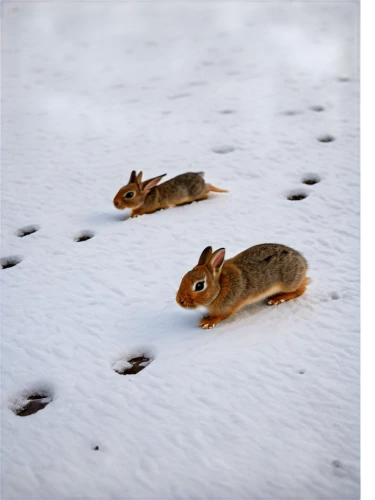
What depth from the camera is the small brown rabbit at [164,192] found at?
6613mm

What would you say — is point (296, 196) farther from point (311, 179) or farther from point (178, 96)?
point (178, 96)

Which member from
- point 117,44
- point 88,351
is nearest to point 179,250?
point 88,351

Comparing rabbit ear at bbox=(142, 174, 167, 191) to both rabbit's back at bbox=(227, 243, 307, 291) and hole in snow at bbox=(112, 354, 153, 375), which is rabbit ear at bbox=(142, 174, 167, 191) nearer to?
rabbit's back at bbox=(227, 243, 307, 291)

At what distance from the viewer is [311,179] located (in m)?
7.03

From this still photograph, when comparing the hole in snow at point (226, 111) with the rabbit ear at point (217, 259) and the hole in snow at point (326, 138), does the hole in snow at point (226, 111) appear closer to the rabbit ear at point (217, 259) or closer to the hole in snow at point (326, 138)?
the hole in snow at point (326, 138)

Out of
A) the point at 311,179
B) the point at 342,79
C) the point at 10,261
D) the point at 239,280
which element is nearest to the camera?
the point at 239,280

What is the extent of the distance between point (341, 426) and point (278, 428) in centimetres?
40

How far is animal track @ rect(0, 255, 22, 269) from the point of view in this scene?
231 inches

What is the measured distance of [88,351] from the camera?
445 cm

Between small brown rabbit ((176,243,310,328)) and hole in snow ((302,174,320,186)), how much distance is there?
250 cm

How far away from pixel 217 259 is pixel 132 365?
1.04 metres

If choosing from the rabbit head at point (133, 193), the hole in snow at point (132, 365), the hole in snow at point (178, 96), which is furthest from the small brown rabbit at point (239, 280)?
the hole in snow at point (178, 96)

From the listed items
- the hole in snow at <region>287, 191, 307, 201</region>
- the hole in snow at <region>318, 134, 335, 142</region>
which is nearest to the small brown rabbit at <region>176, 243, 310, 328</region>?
the hole in snow at <region>287, 191, 307, 201</region>

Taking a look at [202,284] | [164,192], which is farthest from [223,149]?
[202,284]
